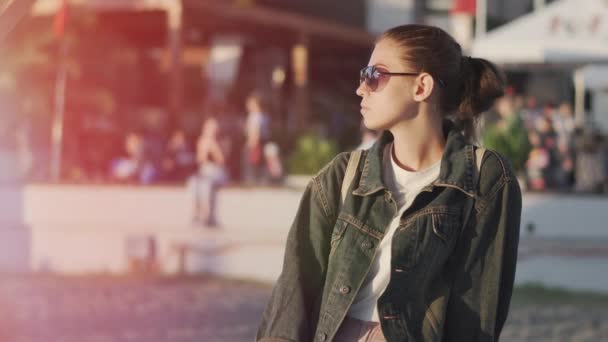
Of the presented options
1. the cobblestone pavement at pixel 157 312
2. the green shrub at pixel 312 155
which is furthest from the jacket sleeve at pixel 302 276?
the green shrub at pixel 312 155

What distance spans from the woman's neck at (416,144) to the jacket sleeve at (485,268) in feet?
0.79

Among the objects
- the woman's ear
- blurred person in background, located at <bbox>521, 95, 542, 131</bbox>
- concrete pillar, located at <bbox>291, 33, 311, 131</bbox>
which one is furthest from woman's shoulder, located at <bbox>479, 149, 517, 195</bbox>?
concrete pillar, located at <bbox>291, 33, 311, 131</bbox>

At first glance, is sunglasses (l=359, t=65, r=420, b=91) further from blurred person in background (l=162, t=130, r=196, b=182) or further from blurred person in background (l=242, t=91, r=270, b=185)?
blurred person in background (l=162, t=130, r=196, b=182)

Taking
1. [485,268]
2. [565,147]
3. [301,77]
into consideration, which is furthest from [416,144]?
[301,77]

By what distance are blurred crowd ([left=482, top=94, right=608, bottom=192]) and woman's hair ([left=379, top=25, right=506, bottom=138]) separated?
10.0 metres

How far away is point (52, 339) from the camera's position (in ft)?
28.8

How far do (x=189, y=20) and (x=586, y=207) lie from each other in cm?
1252

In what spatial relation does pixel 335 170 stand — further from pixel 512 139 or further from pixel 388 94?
pixel 512 139

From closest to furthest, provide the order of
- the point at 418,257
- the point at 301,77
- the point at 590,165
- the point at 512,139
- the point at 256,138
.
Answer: the point at 418,257 < the point at 512,139 < the point at 590,165 < the point at 256,138 < the point at 301,77

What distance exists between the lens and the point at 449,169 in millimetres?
2955

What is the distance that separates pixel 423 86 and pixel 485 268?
503 millimetres

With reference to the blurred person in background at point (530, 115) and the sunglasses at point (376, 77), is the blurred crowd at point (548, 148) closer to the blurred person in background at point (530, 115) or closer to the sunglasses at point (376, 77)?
the blurred person in background at point (530, 115)

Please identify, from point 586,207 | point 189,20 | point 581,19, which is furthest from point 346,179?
point 189,20

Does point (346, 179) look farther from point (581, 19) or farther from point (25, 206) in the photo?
point (581, 19)
